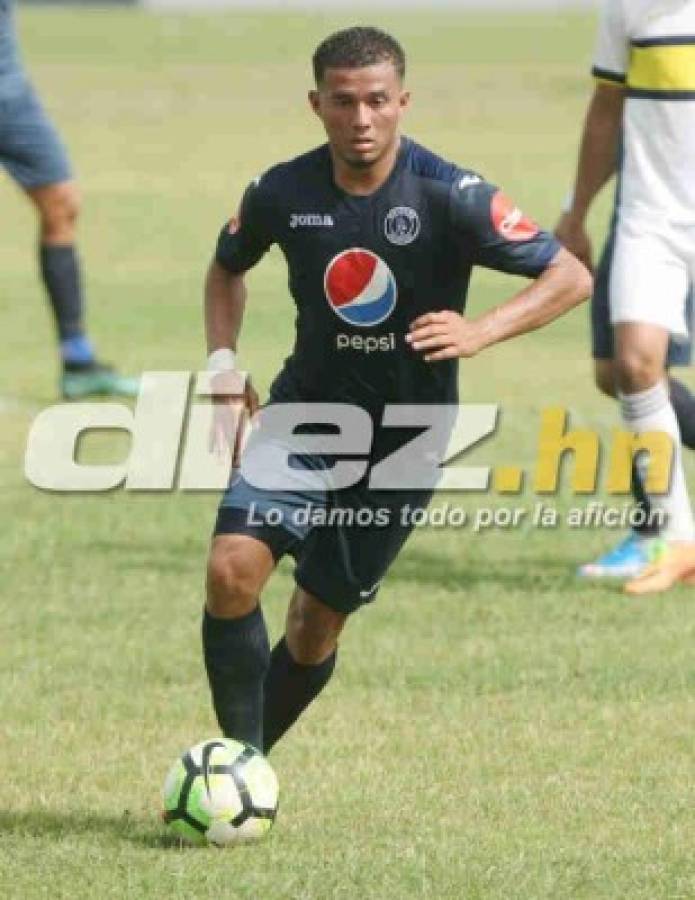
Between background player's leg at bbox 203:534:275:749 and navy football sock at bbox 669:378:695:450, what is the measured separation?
416 cm

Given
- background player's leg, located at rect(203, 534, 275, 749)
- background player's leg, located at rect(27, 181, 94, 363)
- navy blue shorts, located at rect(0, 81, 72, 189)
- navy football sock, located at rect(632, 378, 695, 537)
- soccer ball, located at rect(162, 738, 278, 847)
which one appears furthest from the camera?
background player's leg, located at rect(27, 181, 94, 363)

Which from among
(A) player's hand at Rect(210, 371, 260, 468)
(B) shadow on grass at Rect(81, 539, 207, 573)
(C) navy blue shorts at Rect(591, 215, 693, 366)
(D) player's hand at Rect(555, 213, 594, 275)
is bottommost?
(B) shadow on grass at Rect(81, 539, 207, 573)

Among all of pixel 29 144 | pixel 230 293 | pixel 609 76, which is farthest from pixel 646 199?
pixel 29 144

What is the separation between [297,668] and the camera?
736 cm

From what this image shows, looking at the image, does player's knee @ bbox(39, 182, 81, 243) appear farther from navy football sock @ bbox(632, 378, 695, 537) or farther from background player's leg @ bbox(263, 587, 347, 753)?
background player's leg @ bbox(263, 587, 347, 753)

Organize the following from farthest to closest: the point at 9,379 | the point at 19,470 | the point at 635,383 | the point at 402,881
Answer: the point at 9,379
the point at 19,470
the point at 635,383
the point at 402,881

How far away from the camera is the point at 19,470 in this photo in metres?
12.7

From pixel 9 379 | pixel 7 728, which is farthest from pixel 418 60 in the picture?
pixel 7 728

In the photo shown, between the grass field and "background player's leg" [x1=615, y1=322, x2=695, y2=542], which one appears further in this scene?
"background player's leg" [x1=615, y1=322, x2=695, y2=542]

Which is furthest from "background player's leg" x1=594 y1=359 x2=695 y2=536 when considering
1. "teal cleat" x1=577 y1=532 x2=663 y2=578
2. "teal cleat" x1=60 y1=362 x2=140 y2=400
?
"teal cleat" x1=60 y1=362 x2=140 y2=400

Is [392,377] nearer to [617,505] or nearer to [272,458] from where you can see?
[272,458]

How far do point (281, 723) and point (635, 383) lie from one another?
123 inches

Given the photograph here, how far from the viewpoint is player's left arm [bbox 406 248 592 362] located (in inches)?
260

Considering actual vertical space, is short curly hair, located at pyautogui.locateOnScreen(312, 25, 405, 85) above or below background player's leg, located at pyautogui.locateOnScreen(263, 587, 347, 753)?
above
